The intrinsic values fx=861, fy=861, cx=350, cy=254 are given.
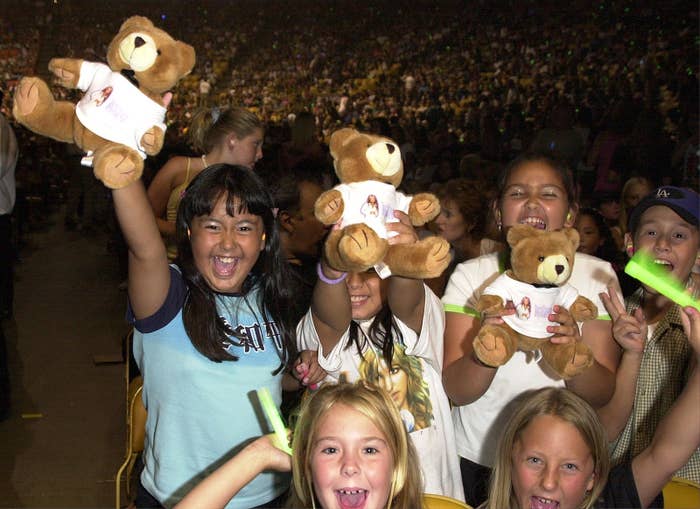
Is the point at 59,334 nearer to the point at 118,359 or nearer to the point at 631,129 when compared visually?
the point at 118,359

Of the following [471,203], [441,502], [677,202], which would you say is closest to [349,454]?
[441,502]

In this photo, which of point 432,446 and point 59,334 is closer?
point 432,446

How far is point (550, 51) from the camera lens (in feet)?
30.3

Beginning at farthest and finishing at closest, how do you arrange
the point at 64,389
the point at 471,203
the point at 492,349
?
the point at 64,389 < the point at 471,203 < the point at 492,349

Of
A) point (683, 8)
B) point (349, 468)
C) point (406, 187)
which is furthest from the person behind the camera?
point (683, 8)

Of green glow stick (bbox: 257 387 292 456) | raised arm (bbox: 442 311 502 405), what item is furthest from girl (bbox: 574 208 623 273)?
green glow stick (bbox: 257 387 292 456)

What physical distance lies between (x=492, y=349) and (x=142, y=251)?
726 millimetres

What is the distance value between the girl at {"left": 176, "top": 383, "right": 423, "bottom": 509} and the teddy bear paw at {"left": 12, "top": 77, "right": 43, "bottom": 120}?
2.45 ft

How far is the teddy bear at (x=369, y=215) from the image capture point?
5.37ft

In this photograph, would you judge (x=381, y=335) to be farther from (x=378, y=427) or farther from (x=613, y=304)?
(x=613, y=304)

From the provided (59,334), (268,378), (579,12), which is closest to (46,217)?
(59,334)

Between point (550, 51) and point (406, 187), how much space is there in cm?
460

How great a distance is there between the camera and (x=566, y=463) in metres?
1.80

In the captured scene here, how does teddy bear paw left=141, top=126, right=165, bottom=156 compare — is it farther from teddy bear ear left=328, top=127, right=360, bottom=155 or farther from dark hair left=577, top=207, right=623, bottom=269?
dark hair left=577, top=207, right=623, bottom=269
